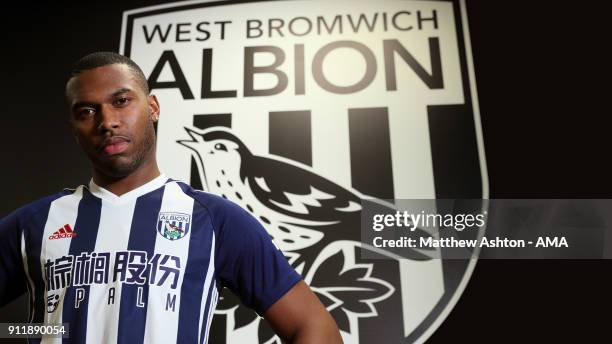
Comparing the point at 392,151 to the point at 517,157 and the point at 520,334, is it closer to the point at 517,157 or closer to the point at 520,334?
the point at 517,157

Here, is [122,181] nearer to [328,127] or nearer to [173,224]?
[173,224]

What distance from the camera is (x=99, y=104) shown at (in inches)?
37.3

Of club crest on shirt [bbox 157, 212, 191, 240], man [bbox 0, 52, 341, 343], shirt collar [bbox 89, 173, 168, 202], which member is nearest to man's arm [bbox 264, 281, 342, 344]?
man [bbox 0, 52, 341, 343]

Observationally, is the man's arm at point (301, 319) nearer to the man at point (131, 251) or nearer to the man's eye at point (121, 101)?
the man at point (131, 251)

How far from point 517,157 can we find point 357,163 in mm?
466

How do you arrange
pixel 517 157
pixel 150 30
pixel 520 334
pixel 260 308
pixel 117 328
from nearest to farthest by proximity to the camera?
pixel 117 328 → pixel 260 308 → pixel 520 334 → pixel 517 157 → pixel 150 30

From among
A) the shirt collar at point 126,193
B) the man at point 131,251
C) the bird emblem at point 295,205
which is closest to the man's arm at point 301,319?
the man at point 131,251

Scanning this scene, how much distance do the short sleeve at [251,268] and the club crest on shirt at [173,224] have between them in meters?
0.06

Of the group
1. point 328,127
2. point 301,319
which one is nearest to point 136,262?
point 301,319

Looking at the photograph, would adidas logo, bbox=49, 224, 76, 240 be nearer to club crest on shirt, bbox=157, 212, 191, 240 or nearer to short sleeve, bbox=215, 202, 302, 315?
club crest on shirt, bbox=157, 212, 191, 240

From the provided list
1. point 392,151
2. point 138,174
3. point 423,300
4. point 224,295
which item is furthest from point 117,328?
point 392,151

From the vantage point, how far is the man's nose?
93 cm

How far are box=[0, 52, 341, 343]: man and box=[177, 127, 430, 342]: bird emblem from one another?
0.52m

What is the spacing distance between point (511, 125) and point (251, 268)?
3.34 ft
